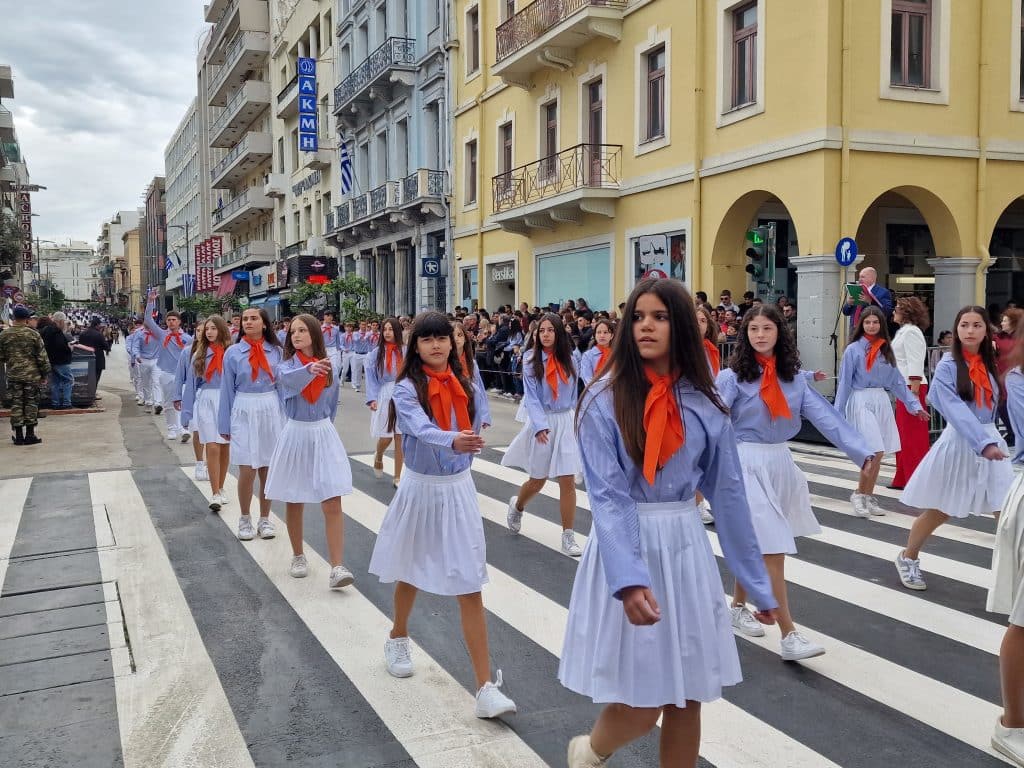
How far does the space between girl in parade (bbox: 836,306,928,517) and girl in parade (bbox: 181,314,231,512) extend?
588 cm

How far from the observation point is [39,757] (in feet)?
13.0

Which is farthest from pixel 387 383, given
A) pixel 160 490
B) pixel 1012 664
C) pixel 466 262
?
pixel 466 262

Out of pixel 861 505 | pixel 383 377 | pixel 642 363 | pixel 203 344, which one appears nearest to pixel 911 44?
pixel 861 505

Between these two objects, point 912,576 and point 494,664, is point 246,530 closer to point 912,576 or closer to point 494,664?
point 494,664

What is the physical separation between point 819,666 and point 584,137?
18.4 m

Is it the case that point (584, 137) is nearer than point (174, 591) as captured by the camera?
No

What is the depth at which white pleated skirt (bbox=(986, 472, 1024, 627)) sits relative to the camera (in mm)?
3875

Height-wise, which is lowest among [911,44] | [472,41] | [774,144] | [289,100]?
[774,144]

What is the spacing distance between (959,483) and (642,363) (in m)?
4.00

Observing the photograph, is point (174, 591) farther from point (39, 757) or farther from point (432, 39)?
point (432, 39)

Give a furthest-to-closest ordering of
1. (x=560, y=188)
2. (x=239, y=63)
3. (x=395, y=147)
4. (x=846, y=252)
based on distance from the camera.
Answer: (x=239, y=63), (x=395, y=147), (x=560, y=188), (x=846, y=252)

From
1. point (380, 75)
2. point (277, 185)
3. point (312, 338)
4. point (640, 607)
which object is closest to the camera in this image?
point (640, 607)

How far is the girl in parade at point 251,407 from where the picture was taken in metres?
7.71

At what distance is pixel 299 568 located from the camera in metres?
6.72
